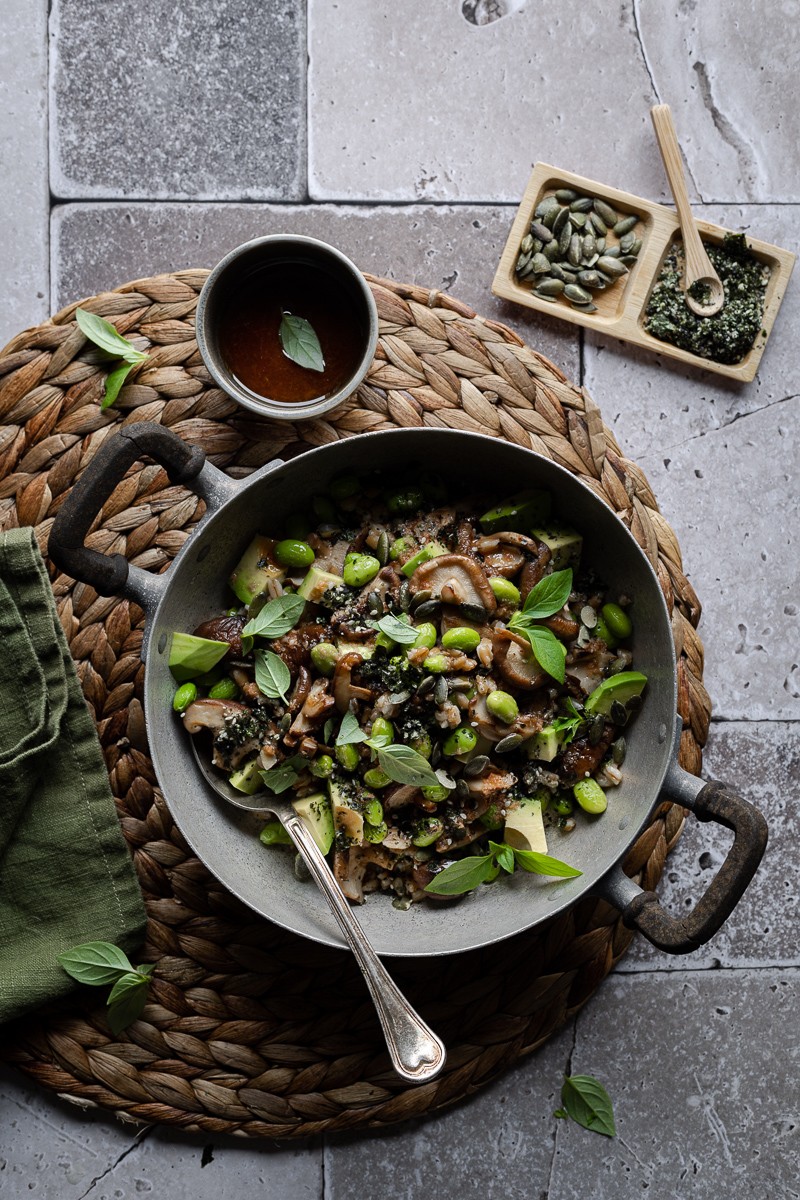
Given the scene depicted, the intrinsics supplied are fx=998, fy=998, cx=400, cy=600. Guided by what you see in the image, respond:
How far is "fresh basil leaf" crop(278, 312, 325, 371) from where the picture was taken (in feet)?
6.76

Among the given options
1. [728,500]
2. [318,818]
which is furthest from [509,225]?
[318,818]

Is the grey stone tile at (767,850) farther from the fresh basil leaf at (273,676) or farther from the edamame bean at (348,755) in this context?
the fresh basil leaf at (273,676)

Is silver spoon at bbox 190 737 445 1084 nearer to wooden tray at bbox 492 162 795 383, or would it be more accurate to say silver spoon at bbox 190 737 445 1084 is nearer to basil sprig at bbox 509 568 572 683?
basil sprig at bbox 509 568 572 683

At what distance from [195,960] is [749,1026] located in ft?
4.33

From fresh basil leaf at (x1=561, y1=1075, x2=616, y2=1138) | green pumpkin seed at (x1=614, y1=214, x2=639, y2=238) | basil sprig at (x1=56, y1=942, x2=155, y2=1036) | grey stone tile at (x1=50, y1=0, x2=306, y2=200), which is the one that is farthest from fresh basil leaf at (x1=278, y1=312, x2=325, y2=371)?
fresh basil leaf at (x1=561, y1=1075, x2=616, y2=1138)

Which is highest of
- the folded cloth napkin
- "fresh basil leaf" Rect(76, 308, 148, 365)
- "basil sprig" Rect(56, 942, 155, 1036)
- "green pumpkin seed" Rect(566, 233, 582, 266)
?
"green pumpkin seed" Rect(566, 233, 582, 266)

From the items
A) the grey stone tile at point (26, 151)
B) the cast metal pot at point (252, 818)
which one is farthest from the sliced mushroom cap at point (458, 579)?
the grey stone tile at point (26, 151)

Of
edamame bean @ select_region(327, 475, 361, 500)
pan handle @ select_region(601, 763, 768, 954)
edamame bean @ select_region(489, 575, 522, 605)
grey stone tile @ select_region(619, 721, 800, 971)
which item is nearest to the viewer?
pan handle @ select_region(601, 763, 768, 954)

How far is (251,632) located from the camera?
1.83 meters

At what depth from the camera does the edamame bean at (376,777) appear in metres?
1.81

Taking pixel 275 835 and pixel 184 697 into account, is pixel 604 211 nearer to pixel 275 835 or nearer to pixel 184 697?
pixel 184 697

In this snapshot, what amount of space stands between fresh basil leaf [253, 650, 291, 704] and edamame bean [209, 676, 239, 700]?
0.25 feet

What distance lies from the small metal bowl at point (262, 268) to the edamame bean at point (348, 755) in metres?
0.67

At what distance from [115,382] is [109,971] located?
121 centimetres
